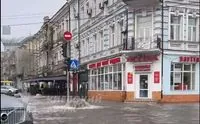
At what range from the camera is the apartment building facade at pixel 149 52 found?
26.6 meters

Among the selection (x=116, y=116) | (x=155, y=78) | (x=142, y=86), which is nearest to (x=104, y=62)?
(x=142, y=86)

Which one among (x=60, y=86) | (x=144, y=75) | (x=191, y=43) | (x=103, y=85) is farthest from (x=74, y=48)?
(x=191, y=43)

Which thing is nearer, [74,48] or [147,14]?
[147,14]

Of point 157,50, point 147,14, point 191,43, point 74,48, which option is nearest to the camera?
point 191,43

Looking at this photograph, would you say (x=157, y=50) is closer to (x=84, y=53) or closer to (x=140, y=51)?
(x=140, y=51)

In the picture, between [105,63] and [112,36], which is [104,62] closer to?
[105,63]

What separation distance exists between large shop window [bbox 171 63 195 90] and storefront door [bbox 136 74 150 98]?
180cm

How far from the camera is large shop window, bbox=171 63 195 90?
27747 mm

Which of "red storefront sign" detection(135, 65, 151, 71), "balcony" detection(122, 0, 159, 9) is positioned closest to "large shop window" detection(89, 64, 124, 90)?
"red storefront sign" detection(135, 65, 151, 71)

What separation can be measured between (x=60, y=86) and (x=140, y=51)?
22.1 metres

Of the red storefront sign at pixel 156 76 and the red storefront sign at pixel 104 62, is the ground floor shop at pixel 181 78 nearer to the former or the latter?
the red storefront sign at pixel 156 76

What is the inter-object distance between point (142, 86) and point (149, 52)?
2.83 meters

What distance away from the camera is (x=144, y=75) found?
28.6m

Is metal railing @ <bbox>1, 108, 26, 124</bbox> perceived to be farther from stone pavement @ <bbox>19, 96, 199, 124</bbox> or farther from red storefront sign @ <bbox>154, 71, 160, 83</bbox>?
red storefront sign @ <bbox>154, 71, 160, 83</bbox>
